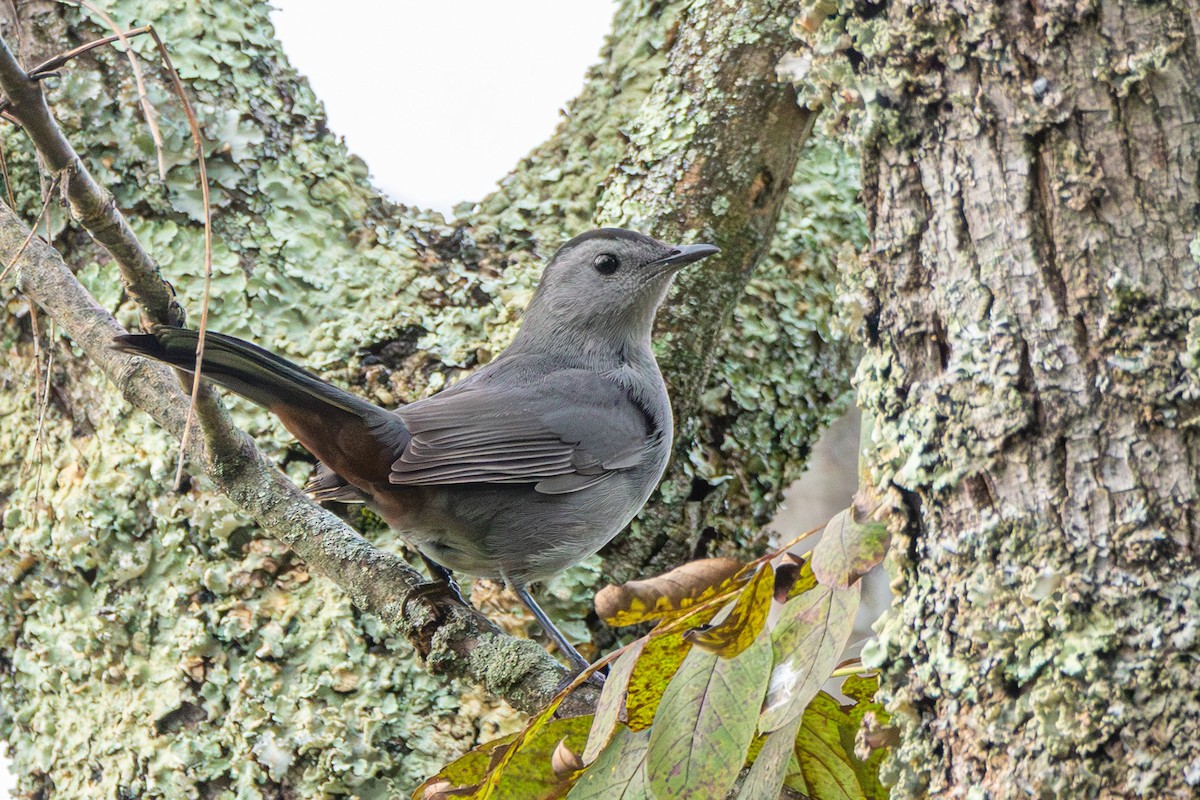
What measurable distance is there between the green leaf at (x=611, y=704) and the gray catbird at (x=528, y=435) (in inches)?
48.4

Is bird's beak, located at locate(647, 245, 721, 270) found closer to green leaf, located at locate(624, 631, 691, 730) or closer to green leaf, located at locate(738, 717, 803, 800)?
green leaf, located at locate(624, 631, 691, 730)

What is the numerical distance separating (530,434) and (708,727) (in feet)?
6.34

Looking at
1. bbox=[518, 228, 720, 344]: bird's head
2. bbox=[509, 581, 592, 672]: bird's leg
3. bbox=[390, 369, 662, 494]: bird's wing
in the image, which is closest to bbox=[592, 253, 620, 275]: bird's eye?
bbox=[518, 228, 720, 344]: bird's head

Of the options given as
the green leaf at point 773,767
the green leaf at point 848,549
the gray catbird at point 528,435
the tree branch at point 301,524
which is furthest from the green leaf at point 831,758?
the gray catbird at point 528,435

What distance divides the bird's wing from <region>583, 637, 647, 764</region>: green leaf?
4.77 ft

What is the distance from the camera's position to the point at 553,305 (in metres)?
3.51

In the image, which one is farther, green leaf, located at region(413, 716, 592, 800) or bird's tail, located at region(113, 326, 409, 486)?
bird's tail, located at region(113, 326, 409, 486)

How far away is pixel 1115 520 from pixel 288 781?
1914 millimetres

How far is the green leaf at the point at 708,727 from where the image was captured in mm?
1267

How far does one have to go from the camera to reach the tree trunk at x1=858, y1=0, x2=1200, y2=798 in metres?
1.13

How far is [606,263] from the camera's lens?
131 inches

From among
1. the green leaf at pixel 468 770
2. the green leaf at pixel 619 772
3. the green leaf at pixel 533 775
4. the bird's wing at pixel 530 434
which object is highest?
the bird's wing at pixel 530 434

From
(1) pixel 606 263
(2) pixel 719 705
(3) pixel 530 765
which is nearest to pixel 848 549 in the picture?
(2) pixel 719 705

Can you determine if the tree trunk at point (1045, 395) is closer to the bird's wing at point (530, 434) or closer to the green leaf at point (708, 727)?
the green leaf at point (708, 727)
